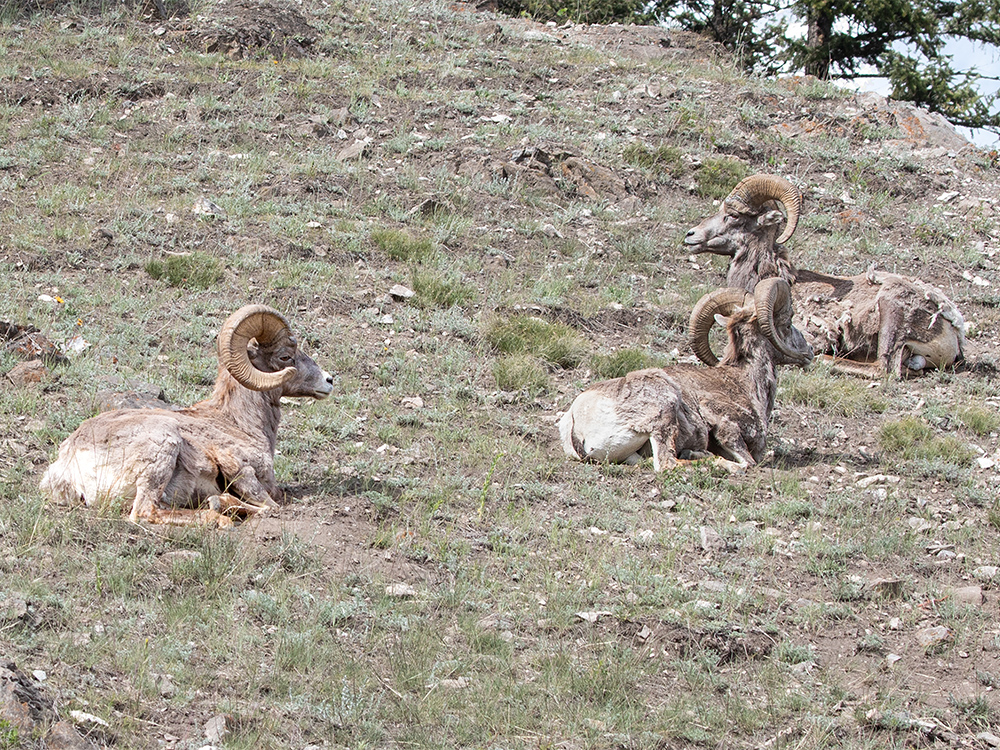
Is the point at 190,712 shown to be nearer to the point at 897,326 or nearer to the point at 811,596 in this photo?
the point at 811,596

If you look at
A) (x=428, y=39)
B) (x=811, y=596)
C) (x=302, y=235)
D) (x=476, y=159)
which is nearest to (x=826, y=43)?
(x=428, y=39)

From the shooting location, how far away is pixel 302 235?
13.4m

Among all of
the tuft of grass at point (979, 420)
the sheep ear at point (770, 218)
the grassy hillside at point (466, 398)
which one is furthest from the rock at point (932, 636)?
the sheep ear at point (770, 218)

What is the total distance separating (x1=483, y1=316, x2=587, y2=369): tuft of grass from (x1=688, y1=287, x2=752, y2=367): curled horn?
1.49 metres

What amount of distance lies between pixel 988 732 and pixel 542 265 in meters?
9.27

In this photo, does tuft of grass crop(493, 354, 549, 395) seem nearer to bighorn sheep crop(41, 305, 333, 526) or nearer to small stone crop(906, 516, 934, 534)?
bighorn sheep crop(41, 305, 333, 526)

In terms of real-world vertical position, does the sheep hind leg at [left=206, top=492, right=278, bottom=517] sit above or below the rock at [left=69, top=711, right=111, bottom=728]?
below

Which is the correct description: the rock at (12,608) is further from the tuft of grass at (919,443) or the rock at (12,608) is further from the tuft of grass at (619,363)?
the tuft of grass at (919,443)

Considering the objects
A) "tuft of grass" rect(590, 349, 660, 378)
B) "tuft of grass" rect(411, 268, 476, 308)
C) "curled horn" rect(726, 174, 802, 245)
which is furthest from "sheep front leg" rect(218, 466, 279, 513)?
"curled horn" rect(726, 174, 802, 245)

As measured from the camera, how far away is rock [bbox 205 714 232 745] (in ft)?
15.4

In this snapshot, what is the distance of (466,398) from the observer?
10.6 meters

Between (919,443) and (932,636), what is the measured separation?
13.3 ft

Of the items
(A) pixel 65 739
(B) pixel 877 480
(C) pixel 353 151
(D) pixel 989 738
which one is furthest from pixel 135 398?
(C) pixel 353 151

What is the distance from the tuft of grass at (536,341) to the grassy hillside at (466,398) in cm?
4
